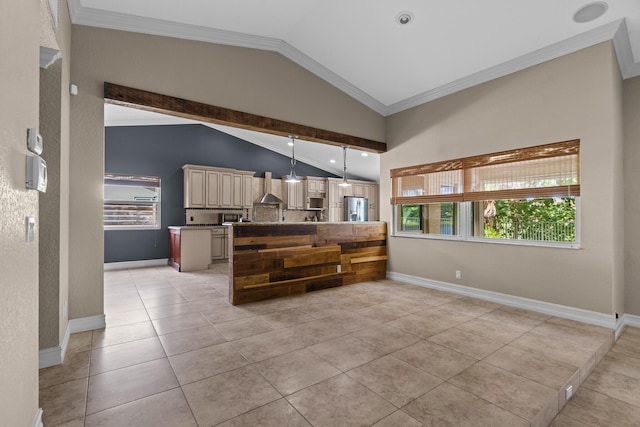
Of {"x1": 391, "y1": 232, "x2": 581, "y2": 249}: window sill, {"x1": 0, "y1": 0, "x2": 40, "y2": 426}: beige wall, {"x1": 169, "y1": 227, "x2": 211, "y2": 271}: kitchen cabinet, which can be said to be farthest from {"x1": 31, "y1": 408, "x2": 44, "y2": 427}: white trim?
{"x1": 169, "y1": 227, "x2": 211, "y2": 271}: kitchen cabinet

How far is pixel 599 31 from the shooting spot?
3.22 meters

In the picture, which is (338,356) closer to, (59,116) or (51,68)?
(59,116)

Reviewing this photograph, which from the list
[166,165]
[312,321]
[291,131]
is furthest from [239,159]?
[312,321]

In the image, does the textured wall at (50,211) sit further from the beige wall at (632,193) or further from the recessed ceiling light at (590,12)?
the beige wall at (632,193)

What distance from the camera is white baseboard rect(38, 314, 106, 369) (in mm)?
2369

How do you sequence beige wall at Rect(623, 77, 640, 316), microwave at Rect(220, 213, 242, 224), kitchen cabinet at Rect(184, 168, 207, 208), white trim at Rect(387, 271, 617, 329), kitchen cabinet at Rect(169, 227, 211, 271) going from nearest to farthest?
white trim at Rect(387, 271, 617, 329), beige wall at Rect(623, 77, 640, 316), kitchen cabinet at Rect(169, 227, 211, 271), kitchen cabinet at Rect(184, 168, 207, 208), microwave at Rect(220, 213, 242, 224)

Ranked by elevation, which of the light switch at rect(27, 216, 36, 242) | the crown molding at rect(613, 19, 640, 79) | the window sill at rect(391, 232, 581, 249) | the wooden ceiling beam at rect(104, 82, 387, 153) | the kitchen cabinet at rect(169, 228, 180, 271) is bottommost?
the kitchen cabinet at rect(169, 228, 180, 271)

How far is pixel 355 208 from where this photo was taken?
390 inches

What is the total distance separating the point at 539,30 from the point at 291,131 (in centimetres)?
306

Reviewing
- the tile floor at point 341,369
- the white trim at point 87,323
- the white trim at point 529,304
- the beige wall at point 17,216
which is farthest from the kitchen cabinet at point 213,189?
the beige wall at point 17,216

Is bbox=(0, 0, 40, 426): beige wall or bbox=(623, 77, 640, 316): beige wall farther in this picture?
bbox=(623, 77, 640, 316): beige wall

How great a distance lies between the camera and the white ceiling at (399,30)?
3.15 metres

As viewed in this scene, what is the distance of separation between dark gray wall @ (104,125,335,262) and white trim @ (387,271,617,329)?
571cm

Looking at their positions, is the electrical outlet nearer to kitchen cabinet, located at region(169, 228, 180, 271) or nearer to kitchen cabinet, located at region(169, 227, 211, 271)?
kitchen cabinet, located at region(169, 227, 211, 271)
